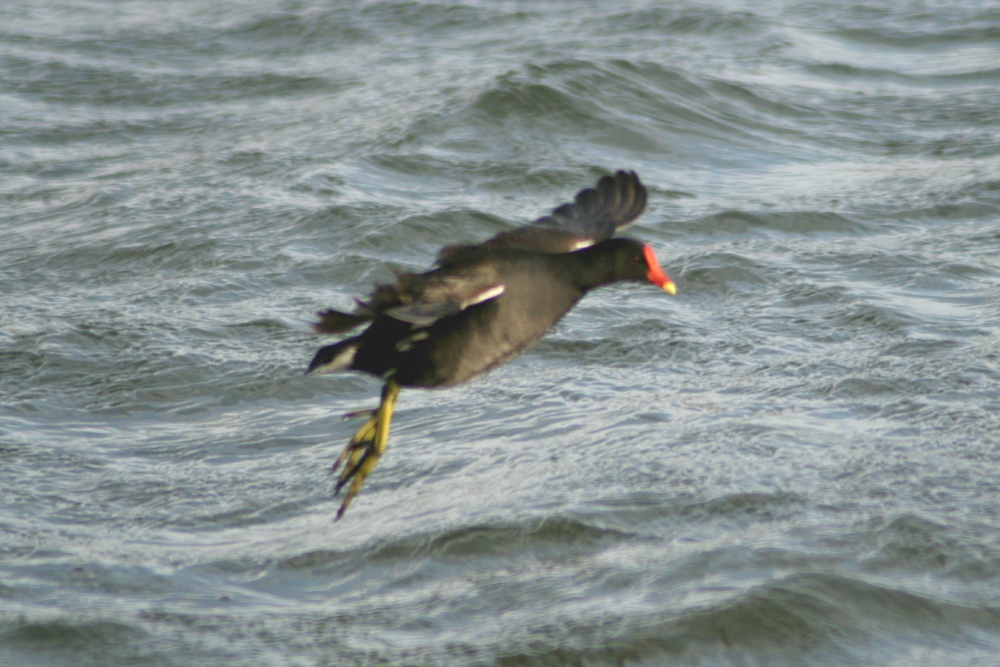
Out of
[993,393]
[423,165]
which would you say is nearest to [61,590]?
[993,393]

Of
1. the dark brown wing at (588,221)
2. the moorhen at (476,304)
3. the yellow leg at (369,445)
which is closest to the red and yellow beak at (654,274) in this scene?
the moorhen at (476,304)

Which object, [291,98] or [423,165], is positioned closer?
[423,165]

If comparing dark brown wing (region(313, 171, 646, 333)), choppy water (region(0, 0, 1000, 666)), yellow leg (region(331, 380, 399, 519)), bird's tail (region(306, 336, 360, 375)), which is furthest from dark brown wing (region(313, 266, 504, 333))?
choppy water (region(0, 0, 1000, 666))

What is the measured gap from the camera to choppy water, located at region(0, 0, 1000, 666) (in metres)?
4.38

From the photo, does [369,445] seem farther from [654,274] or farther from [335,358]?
[654,274]

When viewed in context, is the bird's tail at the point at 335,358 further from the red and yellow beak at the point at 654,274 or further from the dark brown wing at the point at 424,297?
the red and yellow beak at the point at 654,274

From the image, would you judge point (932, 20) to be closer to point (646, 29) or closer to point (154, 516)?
point (646, 29)

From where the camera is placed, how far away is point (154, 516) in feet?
16.4

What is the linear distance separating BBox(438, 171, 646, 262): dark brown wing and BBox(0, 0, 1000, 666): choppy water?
0.95 meters

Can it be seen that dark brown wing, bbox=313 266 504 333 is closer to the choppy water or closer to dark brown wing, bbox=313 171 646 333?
dark brown wing, bbox=313 171 646 333

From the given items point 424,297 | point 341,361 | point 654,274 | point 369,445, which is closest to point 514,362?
point 369,445

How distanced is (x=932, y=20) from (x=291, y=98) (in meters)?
5.30

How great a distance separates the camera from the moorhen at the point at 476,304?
390cm

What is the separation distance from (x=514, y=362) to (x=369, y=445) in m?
1.71
